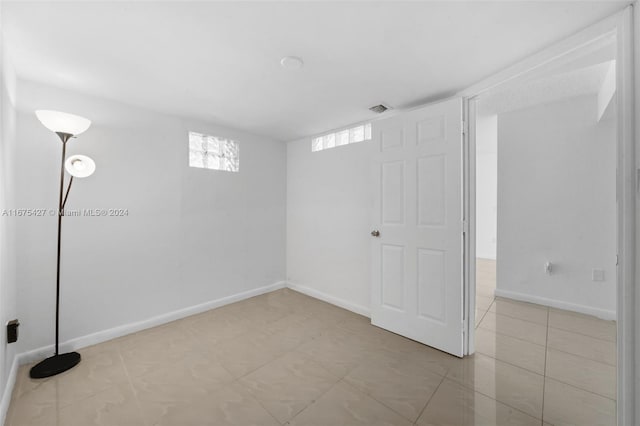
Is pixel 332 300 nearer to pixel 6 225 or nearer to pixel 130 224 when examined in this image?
pixel 130 224

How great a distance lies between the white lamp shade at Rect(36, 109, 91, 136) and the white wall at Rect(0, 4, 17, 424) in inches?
6.7

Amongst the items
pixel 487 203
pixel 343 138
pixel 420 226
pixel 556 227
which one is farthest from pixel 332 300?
pixel 487 203

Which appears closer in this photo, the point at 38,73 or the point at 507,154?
the point at 38,73

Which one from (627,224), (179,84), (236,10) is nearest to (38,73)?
(179,84)

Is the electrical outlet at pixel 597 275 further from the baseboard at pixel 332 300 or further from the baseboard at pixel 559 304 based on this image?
the baseboard at pixel 332 300

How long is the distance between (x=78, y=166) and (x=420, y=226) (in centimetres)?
300

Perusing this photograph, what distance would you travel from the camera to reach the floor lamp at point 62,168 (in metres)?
1.86

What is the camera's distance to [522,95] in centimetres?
298

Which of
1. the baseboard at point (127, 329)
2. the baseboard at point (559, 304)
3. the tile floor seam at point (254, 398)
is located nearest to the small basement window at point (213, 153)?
the baseboard at point (127, 329)

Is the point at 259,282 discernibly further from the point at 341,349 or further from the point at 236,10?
the point at 236,10

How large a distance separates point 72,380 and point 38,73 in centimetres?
233

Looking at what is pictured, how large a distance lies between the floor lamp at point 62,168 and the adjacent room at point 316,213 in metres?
0.02

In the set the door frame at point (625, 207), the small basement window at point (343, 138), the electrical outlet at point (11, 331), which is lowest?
the electrical outlet at point (11, 331)

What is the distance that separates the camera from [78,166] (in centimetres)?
207
